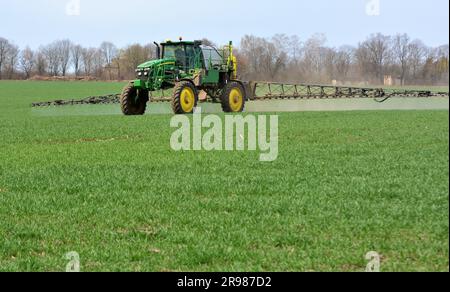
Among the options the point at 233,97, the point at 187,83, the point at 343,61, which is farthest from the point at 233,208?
the point at 233,97

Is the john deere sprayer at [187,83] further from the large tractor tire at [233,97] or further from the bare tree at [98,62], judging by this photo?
the bare tree at [98,62]

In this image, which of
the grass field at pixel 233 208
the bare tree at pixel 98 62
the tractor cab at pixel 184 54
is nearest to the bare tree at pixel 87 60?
the bare tree at pixel 98 62

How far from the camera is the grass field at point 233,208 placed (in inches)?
148

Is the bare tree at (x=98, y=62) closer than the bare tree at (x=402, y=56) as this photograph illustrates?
No

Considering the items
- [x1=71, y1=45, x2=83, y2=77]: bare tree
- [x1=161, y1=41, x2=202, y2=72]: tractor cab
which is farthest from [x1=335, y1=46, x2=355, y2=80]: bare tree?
[x1=161, y1=41, x2=202, y2=72]: tractor cab

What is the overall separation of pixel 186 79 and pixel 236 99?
2.85m

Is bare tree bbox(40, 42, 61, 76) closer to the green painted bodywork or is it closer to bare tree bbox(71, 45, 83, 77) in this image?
bare tree bbox(71, 45, 83, 77)

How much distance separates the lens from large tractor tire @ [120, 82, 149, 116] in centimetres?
2356

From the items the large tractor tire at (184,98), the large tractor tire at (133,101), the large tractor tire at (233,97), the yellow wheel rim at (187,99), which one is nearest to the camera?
the large tractor tire at (184,98)

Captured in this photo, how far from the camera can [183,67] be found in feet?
76.7

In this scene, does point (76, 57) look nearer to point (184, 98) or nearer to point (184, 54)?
point (184, 98)
